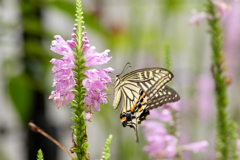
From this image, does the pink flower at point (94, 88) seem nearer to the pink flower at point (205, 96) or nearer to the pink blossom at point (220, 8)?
the pink blossom at point (220, 8)

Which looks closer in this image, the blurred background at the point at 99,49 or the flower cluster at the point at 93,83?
the flower cluster at the point at 93,83

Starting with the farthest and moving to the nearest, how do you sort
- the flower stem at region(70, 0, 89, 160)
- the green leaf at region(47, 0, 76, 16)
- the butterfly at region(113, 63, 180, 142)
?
the green leaf at region(47, 0, 76, 16), the butterfly at region(113, 63, 180, 142), the flower stem at region(70, 0, 89, 160)

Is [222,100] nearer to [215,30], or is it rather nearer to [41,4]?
[215,30]

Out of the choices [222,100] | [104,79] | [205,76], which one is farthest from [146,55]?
[104,79]

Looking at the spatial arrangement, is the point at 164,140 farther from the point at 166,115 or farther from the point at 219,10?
the point at 219,10

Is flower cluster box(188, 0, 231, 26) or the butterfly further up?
flower cluster box(188, 0, 231, 26)

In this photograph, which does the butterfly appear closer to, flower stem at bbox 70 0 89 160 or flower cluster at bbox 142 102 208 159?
flower cluster at bbox 142 102 208 159

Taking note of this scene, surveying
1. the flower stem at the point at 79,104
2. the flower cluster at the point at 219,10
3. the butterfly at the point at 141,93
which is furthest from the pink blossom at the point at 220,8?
the flower stem at the point at 79,104

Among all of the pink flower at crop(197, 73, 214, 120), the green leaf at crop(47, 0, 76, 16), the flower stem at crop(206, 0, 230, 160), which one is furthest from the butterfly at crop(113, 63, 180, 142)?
the pink flower at crop(197, 73, 214, 120)
